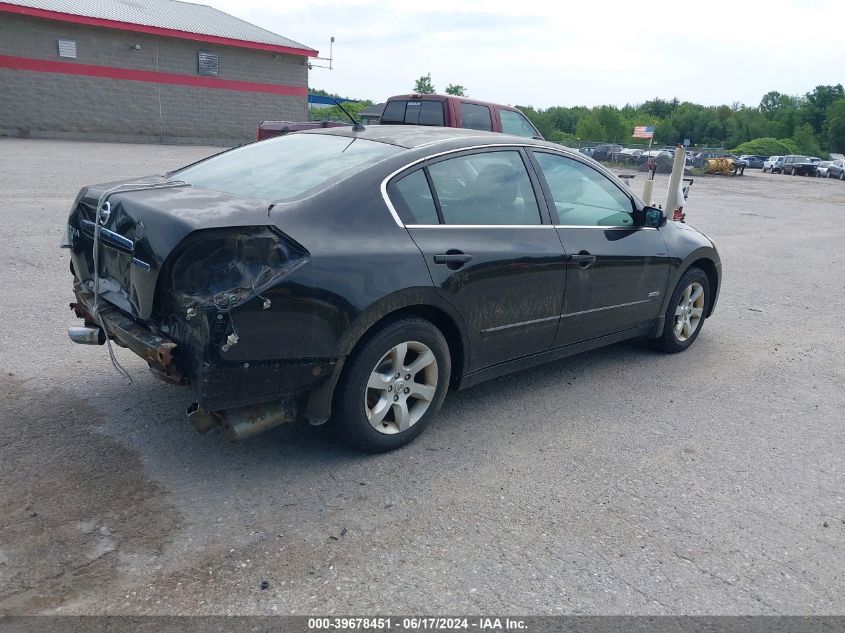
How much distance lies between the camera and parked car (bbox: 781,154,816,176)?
4906cm

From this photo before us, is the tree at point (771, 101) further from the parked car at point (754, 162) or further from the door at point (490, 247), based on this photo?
the door at point (490, 247)

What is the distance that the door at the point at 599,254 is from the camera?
15.0 feet

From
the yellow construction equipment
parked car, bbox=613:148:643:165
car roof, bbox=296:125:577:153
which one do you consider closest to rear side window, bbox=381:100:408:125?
car roof, bbox=296:125:577:153

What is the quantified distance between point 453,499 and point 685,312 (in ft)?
10.6

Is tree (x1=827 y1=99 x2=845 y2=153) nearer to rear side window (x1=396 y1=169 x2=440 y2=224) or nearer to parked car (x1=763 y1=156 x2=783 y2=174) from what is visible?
parked car (x1=763 y1=156 x2=783 y2=174)

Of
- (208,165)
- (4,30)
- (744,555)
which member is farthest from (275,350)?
(4,30)

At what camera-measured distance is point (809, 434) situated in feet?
14.5

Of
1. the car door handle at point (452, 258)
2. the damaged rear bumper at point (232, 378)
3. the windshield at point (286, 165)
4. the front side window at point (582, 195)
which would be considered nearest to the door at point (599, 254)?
the front side window at point (582, 195)

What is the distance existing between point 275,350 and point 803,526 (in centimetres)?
257

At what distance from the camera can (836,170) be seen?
46781 millimetres

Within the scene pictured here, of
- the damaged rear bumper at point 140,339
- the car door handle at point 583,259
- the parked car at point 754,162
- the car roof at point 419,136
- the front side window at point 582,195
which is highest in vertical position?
the car roof at point 419,136

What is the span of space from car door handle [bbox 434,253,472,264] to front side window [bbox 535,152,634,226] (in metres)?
0.96

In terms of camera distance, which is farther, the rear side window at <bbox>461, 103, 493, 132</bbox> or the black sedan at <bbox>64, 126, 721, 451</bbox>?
the rear side window at <bbox>461, 103, 493, 132</bbox>

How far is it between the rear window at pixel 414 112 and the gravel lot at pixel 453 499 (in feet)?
Answer: 26.0
